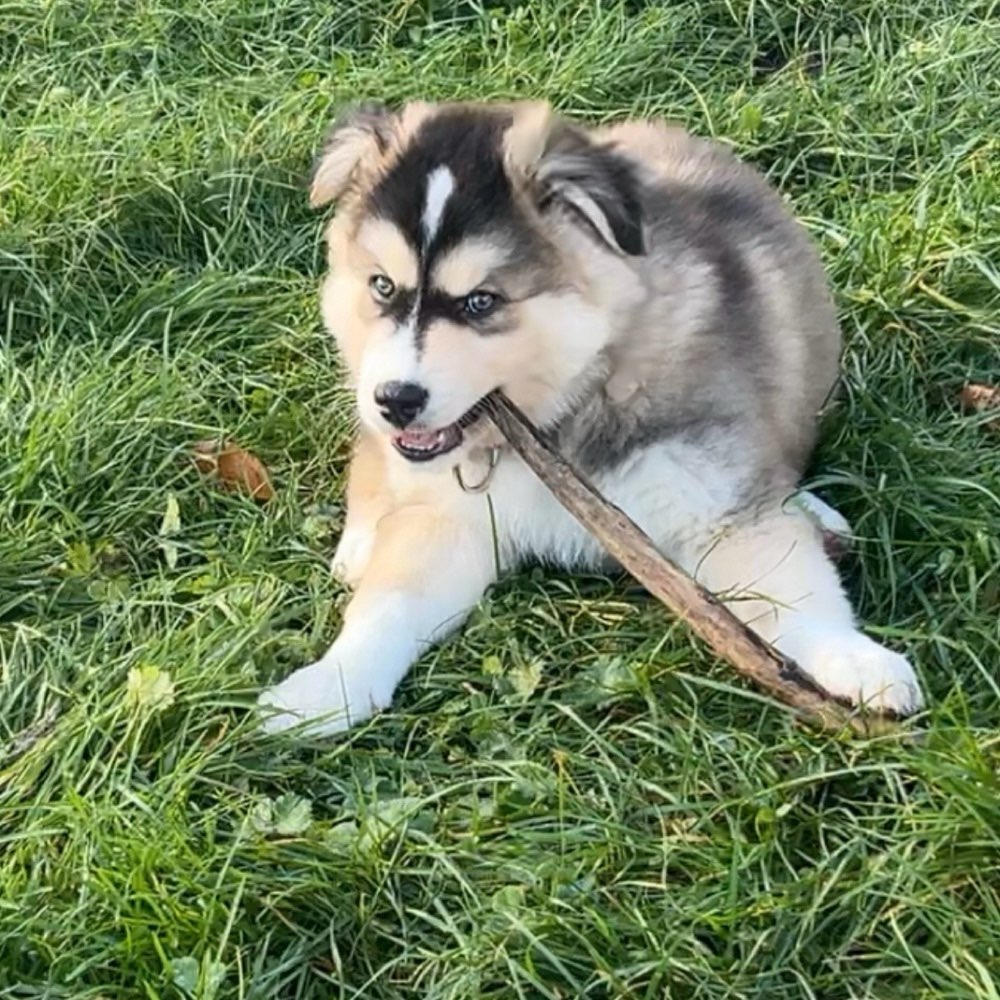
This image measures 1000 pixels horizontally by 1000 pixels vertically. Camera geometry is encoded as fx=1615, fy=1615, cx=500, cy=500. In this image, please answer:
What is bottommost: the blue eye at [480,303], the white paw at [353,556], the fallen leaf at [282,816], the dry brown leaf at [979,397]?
the white paw at [353,556]

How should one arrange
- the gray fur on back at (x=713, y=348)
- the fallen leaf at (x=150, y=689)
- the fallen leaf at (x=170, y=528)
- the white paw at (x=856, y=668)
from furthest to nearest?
1. the fallen leaf at (x=170, y=528)
2. the gray fur on back at (x=713, y=348)
3. the fallen leaf at (x=150, y=689)
4. the white paw at (x=856, y=668)

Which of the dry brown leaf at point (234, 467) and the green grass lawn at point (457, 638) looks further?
the dry brown leaf at point (234, 467)

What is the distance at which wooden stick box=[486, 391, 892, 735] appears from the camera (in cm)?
313

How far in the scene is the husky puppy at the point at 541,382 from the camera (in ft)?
10.9

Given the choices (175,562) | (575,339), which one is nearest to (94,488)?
(175,562)

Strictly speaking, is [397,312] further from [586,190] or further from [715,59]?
[715,59]

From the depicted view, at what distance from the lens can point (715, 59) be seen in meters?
5.66

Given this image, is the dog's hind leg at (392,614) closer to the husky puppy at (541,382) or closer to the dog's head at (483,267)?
→ the husky puppy at (541,382)

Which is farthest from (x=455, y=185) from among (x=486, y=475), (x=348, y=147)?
(x=486, y=475)

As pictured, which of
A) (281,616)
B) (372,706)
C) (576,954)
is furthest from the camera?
(281,616)

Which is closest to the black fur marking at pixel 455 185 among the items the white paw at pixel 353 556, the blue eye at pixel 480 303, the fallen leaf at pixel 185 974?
the blue eye at pixel 480 303

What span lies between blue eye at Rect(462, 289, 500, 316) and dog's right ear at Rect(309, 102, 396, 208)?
473 mm

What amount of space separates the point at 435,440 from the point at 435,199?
20.4 inches

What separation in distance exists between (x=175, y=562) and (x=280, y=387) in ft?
2.50
